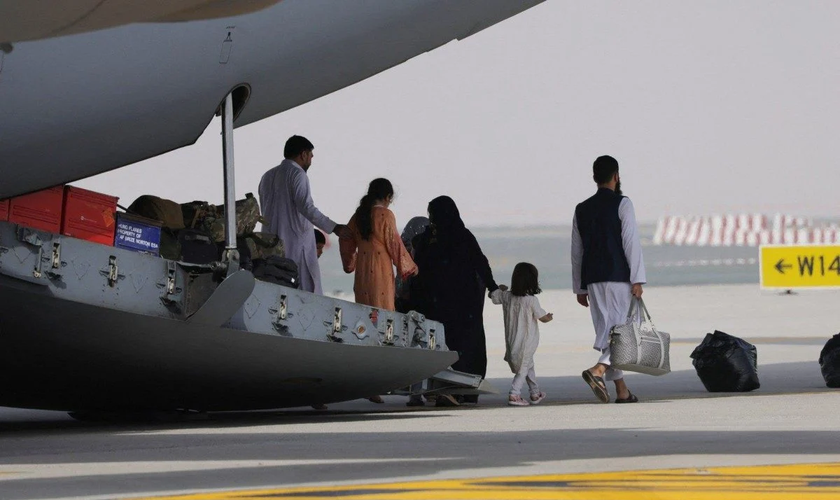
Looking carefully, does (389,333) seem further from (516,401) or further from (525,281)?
(525,281)

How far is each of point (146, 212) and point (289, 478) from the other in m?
3.88

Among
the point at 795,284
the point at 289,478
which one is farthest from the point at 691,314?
the point at 289,478

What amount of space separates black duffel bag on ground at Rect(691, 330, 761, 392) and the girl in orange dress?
277 cm

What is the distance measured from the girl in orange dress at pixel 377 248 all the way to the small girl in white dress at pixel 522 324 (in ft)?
2.91

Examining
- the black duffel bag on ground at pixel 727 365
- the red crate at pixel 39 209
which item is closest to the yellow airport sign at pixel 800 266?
the black duffel bag on ground at pixel 727 365

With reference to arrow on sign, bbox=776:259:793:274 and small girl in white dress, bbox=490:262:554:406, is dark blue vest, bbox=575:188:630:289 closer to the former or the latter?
small girl in white dress, bbox=490:262:554:406

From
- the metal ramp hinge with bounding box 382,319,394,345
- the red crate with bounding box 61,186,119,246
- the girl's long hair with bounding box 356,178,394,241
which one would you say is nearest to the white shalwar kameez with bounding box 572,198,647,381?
the girl's long hair with bounding box 356,178,394,241

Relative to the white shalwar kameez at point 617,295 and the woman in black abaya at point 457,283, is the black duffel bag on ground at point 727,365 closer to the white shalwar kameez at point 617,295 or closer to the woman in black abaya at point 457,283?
the white shalwar kameez at point 617,295

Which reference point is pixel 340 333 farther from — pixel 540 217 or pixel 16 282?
pixel 540 217

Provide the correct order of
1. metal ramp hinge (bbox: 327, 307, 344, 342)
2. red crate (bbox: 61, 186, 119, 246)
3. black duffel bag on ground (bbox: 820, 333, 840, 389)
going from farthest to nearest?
black duffel bag on ground (bbox: 820, 333, 840, 389) < metal ramp hinge (bbox: 327, 307, 344, 342) < red crate (bbox: 61, 186, 119, 246)

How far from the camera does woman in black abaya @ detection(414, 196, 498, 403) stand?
12.8 m

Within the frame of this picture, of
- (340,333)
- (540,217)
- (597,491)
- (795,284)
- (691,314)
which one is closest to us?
(597,491)

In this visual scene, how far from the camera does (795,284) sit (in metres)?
30.9

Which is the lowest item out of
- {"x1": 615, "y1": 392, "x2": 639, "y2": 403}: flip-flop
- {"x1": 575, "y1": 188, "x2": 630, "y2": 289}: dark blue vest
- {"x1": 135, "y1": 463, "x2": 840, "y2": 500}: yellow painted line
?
{"x1": 135, "y1": 463, "x2": 840, "y2": 500}: yellow painted line
